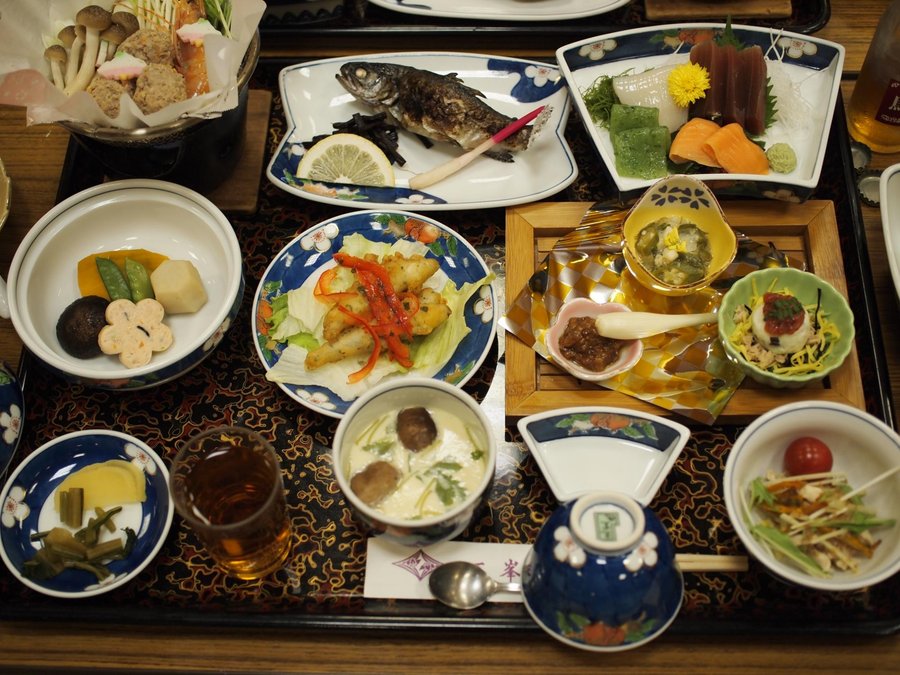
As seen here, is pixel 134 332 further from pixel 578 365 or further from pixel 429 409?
pixel 578 365

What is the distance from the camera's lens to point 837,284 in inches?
87.5

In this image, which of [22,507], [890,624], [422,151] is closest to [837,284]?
[890,624]

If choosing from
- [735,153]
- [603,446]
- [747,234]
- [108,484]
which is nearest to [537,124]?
[735,153]

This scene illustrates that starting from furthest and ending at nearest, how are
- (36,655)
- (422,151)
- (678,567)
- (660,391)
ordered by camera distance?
(422,151) < (660,391) < (36,655) < (678,567)

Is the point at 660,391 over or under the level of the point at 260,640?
over

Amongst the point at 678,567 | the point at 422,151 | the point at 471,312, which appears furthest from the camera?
the point at 422,151

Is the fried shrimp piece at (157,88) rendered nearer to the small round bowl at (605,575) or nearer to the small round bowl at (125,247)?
the small round bowl at (125,247)

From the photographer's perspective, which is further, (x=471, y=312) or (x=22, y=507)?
(x=471, y=312)

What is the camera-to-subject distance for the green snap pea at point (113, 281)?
2225 millimetres

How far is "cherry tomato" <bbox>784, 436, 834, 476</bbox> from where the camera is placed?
6.13 feet

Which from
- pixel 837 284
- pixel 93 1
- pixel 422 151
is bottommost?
pixel 837 284

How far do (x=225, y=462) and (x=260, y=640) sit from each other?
422 mm

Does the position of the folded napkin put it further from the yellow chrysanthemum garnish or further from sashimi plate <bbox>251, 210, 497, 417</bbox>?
the yellow chrysanthemum garnish

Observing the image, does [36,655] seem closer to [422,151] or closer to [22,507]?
[22,507]
